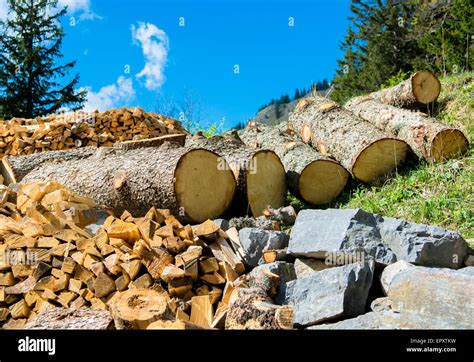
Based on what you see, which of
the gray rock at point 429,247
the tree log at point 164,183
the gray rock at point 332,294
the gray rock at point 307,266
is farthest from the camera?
the tree log at point 164,183

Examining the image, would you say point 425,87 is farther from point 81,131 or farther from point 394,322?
point 394,322

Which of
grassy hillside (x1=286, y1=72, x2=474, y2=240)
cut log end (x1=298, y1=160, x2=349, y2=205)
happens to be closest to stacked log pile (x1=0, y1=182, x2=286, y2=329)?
grassy hillside (x1=286, y1=72, x2=474, y2=240)

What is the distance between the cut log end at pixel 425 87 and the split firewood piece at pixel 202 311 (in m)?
6.31

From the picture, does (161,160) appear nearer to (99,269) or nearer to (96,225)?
(96,225)

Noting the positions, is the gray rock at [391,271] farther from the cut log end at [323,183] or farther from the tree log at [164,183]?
the cut log end at [323,183]

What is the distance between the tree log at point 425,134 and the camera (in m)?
6.65

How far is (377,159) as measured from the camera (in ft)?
21.9

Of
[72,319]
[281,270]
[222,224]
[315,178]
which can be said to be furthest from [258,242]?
[315,178]

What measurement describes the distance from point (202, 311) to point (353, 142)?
148 inches

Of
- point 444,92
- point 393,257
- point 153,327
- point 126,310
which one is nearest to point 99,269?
point 126,310

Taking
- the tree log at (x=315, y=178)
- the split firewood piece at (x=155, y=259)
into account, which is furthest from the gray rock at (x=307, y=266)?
the tree log at (x=315, y=178)

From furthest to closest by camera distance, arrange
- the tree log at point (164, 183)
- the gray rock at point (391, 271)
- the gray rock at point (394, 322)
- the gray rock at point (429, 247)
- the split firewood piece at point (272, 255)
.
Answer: the tree log at point (164, 183) < the split firewood piece at point (272, 255) < the gray rock at point (429, 247) < the gray rock at point (391, 271) < the gray rock at point (394, 322)

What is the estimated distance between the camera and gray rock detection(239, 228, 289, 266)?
14.9 ft

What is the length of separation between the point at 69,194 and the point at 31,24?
1549 cm
